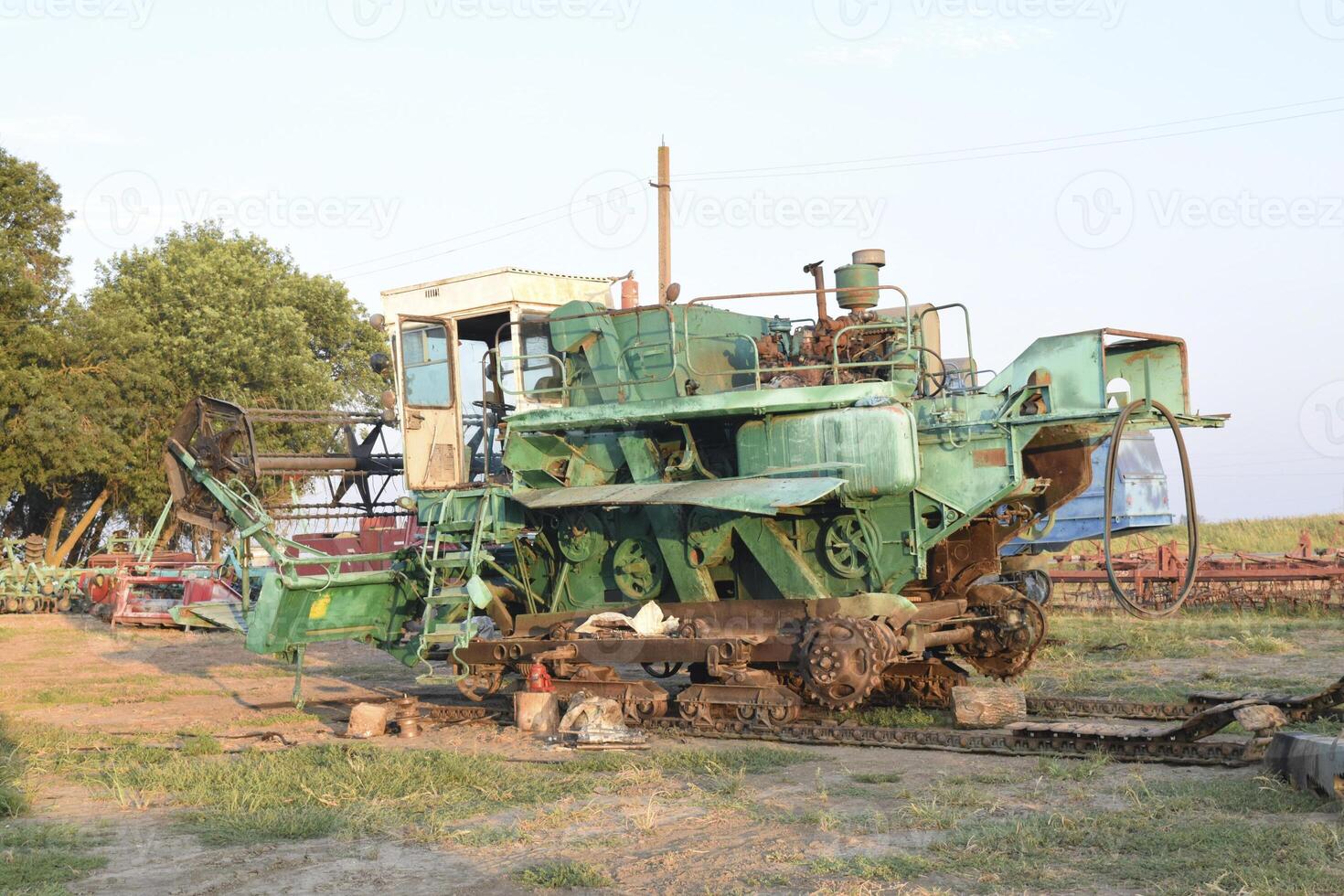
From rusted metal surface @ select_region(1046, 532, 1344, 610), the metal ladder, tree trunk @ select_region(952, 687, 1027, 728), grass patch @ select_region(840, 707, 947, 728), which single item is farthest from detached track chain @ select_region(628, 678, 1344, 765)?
rusted metal surface @ select_region(1046, 532, 1344, 610)

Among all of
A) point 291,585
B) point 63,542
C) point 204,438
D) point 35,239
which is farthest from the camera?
point 63,542

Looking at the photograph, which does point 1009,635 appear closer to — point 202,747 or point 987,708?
point 987,708

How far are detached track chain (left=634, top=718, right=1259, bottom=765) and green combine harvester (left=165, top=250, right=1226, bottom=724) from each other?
19 centimetres

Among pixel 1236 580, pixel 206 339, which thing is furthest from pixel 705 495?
pixel 206 339

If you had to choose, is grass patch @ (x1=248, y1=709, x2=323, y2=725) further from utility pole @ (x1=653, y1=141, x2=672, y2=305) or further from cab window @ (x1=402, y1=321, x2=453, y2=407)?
utility pole @ (x1=653, y1=141, x2=672, y2=305)

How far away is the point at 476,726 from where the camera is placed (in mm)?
12586

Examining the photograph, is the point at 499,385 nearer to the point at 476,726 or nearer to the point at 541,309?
the point at 541,309

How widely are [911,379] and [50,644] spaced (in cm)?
1954

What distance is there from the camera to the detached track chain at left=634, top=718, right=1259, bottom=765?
30.6 ft

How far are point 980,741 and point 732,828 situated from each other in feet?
10.6

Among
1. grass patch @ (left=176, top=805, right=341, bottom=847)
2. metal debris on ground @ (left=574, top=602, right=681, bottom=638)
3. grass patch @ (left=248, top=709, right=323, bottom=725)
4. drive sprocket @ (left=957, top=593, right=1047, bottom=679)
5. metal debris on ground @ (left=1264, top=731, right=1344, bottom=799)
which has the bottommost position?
grass patch @ (left=248, top=709, right=323, bottom=725)

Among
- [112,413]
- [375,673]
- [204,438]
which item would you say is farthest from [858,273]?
[112,413]

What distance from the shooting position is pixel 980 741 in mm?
10320

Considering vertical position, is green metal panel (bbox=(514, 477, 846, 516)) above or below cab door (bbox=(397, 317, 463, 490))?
below
